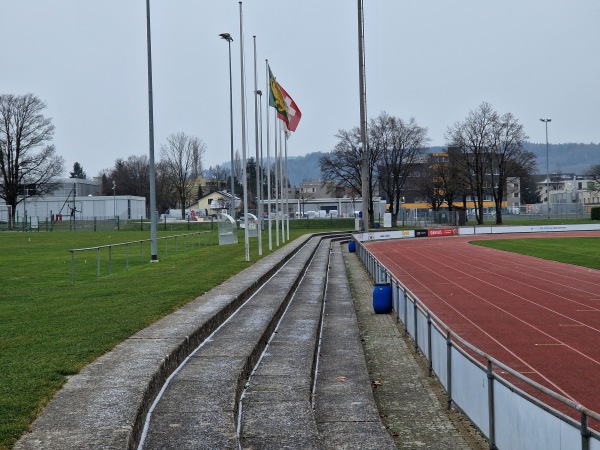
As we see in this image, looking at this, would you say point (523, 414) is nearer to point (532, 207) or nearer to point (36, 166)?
point (36, 166)

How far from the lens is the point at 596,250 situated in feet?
148

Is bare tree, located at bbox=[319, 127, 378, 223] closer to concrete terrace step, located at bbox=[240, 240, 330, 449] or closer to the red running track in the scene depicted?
the red running track

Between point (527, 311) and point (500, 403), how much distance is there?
1340 centimetres

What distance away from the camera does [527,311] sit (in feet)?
65.3

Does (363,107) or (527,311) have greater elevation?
(363,107)

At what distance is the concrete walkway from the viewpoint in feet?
27.6

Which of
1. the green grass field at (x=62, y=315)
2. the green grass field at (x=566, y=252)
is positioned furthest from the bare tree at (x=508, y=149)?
the green grass field at (x=62, y=315)

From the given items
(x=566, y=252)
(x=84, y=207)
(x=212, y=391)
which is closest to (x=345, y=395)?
(x=212, y=391)

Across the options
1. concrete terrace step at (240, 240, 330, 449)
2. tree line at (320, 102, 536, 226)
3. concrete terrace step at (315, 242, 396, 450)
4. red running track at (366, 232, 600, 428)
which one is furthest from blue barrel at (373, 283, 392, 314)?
tree line at (320, 102, 536, 226)

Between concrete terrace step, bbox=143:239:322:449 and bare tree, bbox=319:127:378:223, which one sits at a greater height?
bare tree, bbox=319:127:378:223

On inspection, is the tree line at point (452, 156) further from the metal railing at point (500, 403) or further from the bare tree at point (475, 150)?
the metal railing at point (500, 403)

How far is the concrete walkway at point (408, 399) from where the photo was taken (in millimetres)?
8398

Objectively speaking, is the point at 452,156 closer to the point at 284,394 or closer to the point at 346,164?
the point at 346,164

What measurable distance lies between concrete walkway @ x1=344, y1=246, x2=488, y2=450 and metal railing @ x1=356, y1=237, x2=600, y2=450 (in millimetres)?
189
